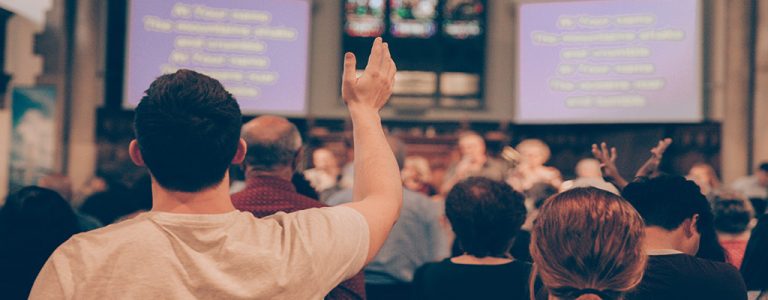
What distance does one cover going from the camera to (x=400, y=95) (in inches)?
463

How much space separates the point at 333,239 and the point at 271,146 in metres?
1.04

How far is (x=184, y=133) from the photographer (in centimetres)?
134

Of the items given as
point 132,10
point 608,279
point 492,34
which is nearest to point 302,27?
point 132,10

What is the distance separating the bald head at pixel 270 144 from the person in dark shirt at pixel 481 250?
0.60 metres

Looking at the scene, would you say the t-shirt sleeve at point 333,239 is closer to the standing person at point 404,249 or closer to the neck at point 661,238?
the neck at point 661,238

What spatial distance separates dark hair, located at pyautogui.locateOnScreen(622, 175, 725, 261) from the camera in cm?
222

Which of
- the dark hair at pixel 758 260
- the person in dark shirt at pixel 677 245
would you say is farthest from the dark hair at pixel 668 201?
the dark hair at pixel 758 260

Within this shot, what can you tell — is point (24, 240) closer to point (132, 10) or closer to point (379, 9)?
point (132, 10)

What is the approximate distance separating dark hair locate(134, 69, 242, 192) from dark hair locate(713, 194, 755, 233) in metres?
2.48

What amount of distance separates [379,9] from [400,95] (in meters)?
1.27

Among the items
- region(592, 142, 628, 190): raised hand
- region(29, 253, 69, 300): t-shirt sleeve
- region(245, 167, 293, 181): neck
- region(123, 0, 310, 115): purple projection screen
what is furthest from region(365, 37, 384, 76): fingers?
region(123, 0, 310, 115): purple projection screen

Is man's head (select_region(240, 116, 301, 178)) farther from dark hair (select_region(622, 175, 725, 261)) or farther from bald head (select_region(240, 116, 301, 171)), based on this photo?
dark hair (select_region(622, 175, 725, 261))

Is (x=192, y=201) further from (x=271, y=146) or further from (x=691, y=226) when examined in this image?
(x=691, y=226)

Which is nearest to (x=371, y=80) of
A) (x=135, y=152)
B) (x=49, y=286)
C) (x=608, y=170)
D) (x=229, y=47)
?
(x=135, y=152)
